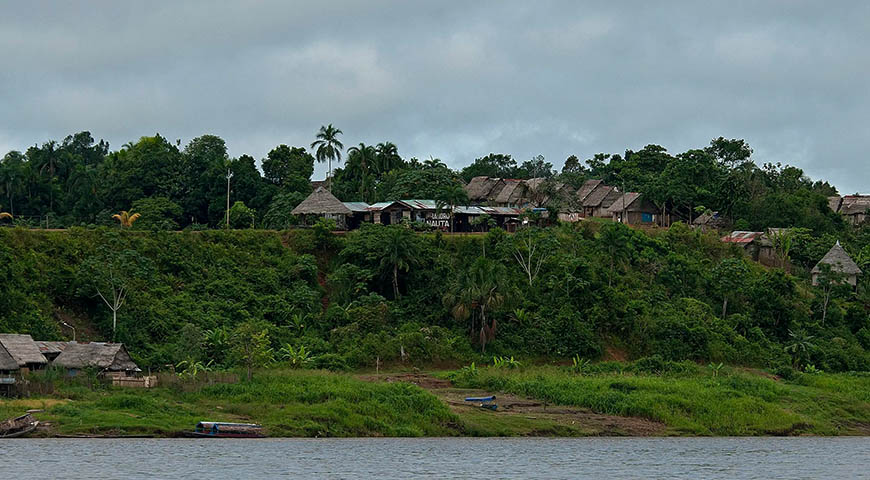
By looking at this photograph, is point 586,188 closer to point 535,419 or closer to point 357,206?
point 357,206

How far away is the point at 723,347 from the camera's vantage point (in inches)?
2323

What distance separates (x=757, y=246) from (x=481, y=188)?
90.2ft

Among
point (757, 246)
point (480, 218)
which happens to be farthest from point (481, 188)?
point (757, 246)

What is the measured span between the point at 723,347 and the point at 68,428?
34506 millimetres

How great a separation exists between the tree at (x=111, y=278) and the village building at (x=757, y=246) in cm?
Result: 4124

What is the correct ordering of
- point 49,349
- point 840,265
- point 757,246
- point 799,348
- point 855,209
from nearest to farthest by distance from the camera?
point 49,349
point 799,348
point 840,265
point 757,246
point 855,209

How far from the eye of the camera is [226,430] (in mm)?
40938

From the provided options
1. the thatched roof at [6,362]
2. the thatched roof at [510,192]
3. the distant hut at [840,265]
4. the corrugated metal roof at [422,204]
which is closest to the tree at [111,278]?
the thatched roof at [6,362]

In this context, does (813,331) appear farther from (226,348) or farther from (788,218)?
(226,348)

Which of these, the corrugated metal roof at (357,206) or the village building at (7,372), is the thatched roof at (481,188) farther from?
the village building at (7,372)

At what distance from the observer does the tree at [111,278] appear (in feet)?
171

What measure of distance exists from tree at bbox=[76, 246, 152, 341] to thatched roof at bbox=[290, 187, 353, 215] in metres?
17.6

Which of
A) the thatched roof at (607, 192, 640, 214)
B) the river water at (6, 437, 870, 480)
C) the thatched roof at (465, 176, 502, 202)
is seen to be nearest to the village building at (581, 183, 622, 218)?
the thatched roof at (607, 192, 640, 214)

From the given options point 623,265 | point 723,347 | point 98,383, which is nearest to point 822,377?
point 723,347
